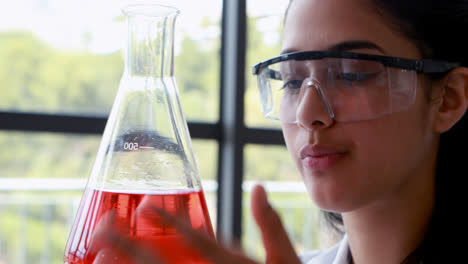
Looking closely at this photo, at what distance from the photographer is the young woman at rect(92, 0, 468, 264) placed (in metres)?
0.90

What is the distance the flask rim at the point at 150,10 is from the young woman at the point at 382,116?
1.18 feet

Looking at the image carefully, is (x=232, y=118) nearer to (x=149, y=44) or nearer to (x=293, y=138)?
(x=293, y=138)

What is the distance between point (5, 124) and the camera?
213 centimetres

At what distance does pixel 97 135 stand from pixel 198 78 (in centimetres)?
67

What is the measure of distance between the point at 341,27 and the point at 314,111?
18 cm

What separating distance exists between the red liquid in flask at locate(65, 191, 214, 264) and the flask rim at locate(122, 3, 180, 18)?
0.83 ft

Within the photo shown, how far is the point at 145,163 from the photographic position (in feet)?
2.08

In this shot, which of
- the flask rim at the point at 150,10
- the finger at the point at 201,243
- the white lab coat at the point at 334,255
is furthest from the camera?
the white lab coat at the point at 334,255

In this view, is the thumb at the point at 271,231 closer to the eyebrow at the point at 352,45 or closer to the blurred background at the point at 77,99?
the eyebrow at the point at 352,45

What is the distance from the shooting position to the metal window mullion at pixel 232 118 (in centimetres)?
257

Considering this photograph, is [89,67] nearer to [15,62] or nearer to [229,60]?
[15,62]

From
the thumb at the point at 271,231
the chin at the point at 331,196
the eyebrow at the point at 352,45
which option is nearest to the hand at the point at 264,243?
the thumb at the point at 271,231

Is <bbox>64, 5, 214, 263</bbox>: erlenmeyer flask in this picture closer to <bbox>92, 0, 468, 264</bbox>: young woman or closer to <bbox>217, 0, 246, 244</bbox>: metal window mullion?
<bbox>92, 0, 468, 264</bbox>: young woman

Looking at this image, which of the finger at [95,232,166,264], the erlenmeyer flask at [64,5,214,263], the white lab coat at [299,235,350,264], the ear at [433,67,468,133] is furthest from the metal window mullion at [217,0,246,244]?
the finger at [95,232,166,264]
